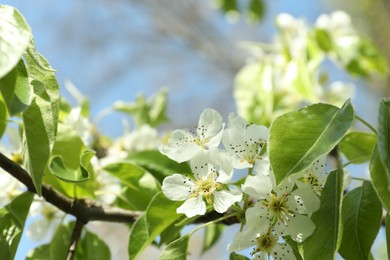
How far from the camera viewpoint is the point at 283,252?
27.5 inches

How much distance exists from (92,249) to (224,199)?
32cm

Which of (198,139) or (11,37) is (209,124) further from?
(11,37)

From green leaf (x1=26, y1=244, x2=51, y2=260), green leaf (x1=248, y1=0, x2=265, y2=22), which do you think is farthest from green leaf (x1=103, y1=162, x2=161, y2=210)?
green leaf (x1=248, y1=0, x2=265, y2=22)

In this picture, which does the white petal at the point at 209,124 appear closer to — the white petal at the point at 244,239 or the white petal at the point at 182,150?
the white petal at the point at 182,150

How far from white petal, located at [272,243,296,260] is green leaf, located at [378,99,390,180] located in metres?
0.18

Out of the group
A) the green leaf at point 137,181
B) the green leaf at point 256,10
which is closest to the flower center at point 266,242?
the green leaf at point 137,181

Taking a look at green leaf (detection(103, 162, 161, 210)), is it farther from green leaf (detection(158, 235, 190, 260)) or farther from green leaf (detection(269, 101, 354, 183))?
green leaf (detection(269, 101, 354, 183))

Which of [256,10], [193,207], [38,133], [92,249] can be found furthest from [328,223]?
[256,10]

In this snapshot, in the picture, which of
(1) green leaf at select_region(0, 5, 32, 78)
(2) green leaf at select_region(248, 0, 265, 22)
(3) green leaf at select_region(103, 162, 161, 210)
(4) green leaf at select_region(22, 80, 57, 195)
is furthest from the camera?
(2) green leaf at select_region(248, 0, 265, 22)

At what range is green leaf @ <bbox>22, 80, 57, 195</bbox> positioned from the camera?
61cm

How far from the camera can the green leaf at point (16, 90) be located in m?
0.54

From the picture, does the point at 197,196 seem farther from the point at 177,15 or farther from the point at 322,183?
the point at 177,15

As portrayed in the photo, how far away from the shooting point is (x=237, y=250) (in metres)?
0.70

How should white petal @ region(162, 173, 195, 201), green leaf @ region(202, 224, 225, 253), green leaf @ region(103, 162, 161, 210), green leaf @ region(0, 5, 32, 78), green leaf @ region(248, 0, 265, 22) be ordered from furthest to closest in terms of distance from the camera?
green leaf @ region(248, 0, 265, 22) < green leaf @ region(202, 224, 225, 253) < green leaf @ region(103, 162, 161, 210) < white petal @ region(162, 173, 195, 201) < green leaf @ region(0, 5, 32, 78)
